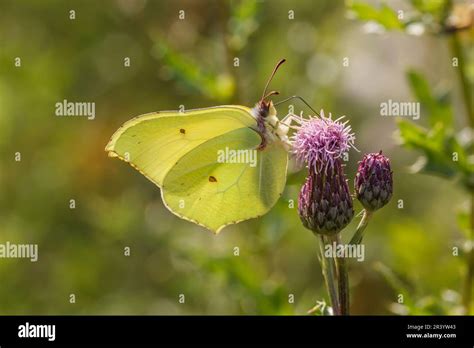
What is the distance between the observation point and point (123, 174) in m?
7.29

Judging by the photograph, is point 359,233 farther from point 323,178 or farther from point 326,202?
point 323,178

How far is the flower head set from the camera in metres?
3.64

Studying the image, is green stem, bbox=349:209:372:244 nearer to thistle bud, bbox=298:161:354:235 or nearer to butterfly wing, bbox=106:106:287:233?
thistle bud, bbox=298:161:354:235

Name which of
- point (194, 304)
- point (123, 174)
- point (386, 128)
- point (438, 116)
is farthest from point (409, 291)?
point (123, 174)

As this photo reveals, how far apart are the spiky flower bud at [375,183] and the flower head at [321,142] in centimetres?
19

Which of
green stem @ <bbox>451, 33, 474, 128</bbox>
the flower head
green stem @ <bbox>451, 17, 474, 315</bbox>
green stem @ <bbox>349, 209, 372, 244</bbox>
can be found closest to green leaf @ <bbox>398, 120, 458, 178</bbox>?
green stem @ <bbox>451, 17, 474, 315</bbox>

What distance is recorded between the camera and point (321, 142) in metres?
3.70

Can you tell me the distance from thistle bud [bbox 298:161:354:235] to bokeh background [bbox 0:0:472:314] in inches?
63.2

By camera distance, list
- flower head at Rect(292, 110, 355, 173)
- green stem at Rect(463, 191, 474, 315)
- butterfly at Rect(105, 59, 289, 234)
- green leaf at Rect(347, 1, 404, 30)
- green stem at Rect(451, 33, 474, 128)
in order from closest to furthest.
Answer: flower head at Rect(292, 110, 355, 173) < butterfly at Rect(105, 59, 289, 234) < green leaf at Rect(347, 1, 404, 30) < green stem at Rect(463, 191, 474, 315) < green stem at Rect(451, 33, 474, 128)

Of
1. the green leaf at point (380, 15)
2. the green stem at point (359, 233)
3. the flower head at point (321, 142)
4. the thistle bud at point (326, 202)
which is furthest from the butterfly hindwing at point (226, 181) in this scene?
the green leaf at point (380, 15)

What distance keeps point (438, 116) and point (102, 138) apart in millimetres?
3645

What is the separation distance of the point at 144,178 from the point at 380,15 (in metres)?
3.46

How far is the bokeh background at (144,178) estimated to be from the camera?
5953 mm
